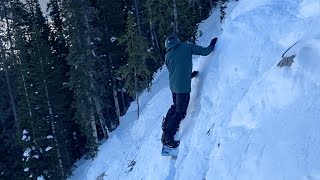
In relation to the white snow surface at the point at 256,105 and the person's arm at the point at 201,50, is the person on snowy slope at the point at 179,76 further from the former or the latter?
the white snow surface at the point at 256,105

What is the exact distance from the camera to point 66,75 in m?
31.0

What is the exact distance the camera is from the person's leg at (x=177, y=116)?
9.70 meters

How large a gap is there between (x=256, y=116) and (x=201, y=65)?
4.14 m

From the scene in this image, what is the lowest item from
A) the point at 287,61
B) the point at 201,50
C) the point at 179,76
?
the point at 179,76

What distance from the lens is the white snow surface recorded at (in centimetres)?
577

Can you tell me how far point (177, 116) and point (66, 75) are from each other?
2251 cm

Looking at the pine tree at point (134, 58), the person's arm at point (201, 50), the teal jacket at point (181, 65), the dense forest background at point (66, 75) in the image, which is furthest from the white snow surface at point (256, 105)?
the pine tree at point (134, 58)

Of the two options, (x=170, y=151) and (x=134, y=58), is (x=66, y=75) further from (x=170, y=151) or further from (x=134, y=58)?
(x=170, y=151)

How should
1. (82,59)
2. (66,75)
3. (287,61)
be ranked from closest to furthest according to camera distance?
(287,61) < (82,59) < (66,75)

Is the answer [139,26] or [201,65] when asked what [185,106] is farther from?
[139,26]

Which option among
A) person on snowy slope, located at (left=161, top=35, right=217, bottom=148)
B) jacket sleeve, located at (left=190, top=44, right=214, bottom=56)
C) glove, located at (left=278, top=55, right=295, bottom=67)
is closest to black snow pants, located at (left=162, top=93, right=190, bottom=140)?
person on snowy slope, located at (left=161, top=35, right=217, bottom=148)

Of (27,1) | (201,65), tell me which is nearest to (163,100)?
(201,65)

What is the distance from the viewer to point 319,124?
5676 mm

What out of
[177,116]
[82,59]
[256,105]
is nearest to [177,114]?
[177,116]
